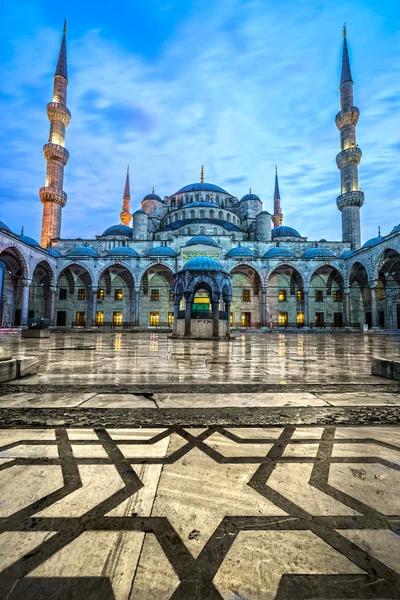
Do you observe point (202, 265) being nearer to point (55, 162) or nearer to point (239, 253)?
point (239, 253)

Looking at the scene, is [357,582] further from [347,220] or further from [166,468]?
[347,220]

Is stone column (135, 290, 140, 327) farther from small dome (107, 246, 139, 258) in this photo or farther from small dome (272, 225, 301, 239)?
small dome (272, 225, 301, 239)

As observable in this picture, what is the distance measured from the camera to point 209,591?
727 millimetres

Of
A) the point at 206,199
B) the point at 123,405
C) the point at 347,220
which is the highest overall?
the point at 206,199

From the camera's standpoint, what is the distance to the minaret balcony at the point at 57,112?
3366 centimetres

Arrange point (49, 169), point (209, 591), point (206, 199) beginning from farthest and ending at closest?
point (206, 199) → point (49, 169) → point (209, 591)

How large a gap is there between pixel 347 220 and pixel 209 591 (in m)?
39.3

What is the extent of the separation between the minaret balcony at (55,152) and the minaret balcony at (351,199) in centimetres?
3264

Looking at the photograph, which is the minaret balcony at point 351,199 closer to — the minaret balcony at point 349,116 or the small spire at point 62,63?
the minaret balcony at point 349,116

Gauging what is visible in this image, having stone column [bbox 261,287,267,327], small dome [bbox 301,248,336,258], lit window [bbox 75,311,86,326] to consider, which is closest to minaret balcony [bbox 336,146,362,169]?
small dome [bbox 301,248,336,258]

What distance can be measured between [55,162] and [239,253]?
2384 cm

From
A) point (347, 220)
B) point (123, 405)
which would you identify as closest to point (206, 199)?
point (347, 220)

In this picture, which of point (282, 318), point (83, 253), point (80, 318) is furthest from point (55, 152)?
point (282, 318)

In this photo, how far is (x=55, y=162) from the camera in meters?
33.5
